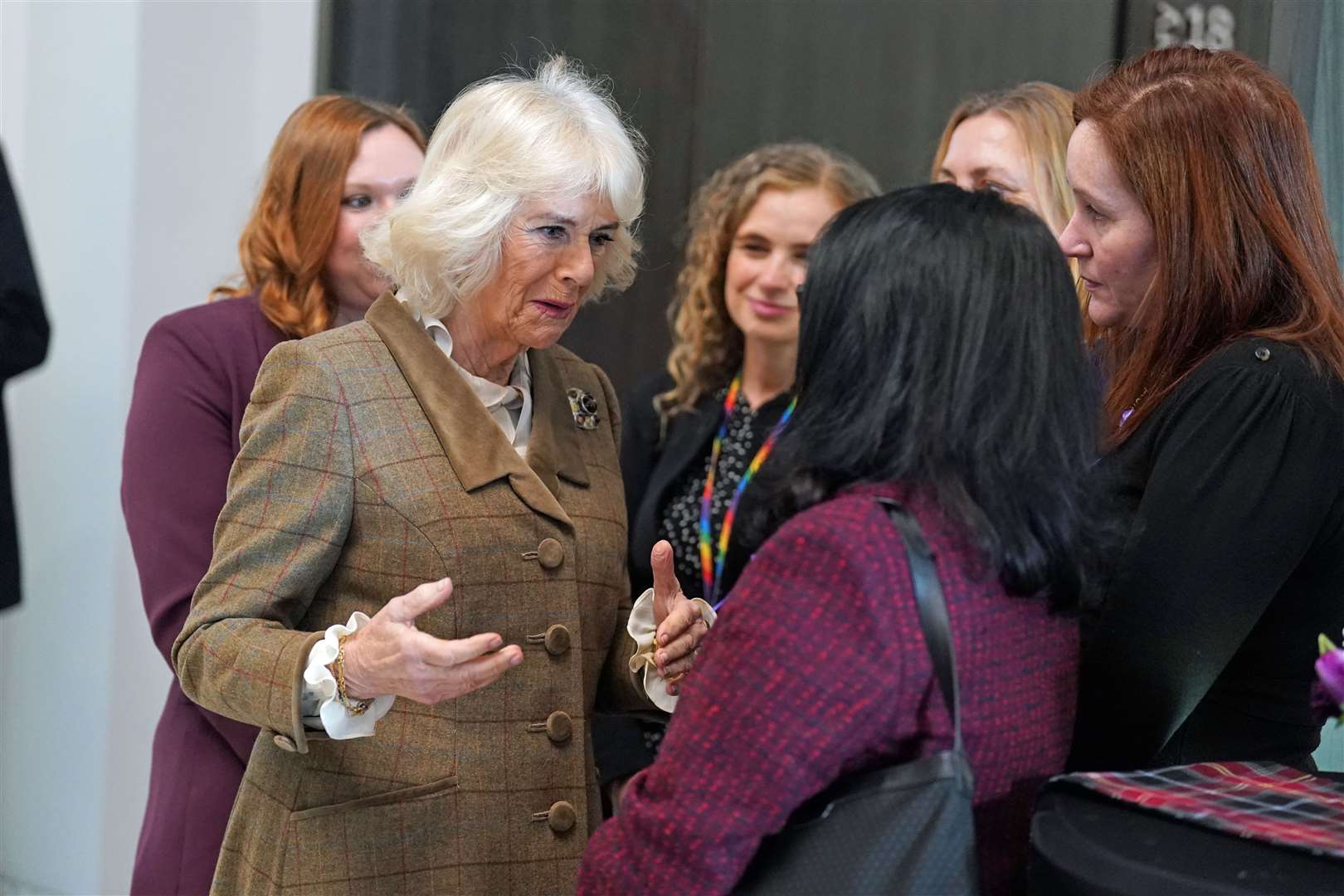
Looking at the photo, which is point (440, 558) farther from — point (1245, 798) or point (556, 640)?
point (1245, 798)

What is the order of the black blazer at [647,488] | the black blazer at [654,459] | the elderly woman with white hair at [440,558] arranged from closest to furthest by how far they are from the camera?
the elderly woman with white hair at [440,558], the black blazer at [647,488], the black blazer at [654,459]

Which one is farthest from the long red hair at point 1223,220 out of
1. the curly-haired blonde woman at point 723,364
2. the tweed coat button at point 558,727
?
the curly-haired blonde woman at point 723,364

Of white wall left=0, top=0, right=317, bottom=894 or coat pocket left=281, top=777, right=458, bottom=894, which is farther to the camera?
white wall left=0, top=0, right=317, bottom=894

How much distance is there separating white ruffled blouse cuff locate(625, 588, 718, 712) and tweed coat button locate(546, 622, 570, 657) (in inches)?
4.6

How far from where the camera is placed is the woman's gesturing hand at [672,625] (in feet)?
6.29

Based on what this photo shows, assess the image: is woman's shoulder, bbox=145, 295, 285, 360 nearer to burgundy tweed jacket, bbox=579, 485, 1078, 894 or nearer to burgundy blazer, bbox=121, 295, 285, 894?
burgundy blazer, bbox=121, 295, 285, 894

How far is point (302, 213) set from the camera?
2762 millimetres

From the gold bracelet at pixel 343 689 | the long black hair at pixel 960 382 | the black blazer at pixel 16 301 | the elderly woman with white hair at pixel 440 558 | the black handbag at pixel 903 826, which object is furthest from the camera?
the black blazer at pixel 16 301

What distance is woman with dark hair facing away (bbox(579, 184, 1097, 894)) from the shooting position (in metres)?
1.31

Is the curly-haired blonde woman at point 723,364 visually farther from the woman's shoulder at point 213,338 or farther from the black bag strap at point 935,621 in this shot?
the black bag strap at point 935,621

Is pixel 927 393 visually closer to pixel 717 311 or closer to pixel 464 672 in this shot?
pixel 464 672

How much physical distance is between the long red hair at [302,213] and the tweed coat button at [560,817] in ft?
3.65

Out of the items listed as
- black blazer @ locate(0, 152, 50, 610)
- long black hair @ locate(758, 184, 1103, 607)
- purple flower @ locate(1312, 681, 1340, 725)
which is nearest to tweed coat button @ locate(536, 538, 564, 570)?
long black hair @ locate(758, 184, 1103, 607)

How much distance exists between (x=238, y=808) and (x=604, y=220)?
3.10 feet
